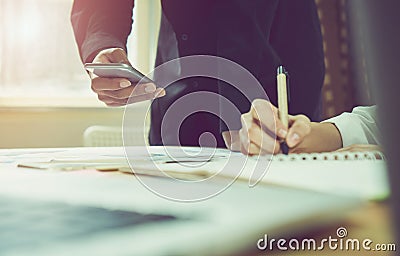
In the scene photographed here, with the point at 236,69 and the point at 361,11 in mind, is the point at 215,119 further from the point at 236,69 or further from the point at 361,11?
the point at 361,11

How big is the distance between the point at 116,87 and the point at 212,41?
0.60 ft

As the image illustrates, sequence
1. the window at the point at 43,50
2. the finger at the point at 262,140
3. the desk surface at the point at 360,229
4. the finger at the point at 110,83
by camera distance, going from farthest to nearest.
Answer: the window at the point at 43,50, the finger at the point at 110,83, the finger at the point at 262,140, the desk surface at the point at 360,229

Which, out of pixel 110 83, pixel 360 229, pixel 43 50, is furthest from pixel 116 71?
pixel 43 50

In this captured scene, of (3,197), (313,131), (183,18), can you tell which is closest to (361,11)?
(3,197)

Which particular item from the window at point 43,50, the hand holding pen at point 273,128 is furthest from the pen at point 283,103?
the window at point 43,50

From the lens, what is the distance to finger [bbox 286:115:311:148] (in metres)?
0.44

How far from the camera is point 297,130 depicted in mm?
451

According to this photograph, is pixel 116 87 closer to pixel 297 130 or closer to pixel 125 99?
pixel 125 99

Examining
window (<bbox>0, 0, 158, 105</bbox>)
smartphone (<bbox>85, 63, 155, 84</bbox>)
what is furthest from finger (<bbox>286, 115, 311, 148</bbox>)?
window (<bbox>0, 0, 158, 105</bbox>)

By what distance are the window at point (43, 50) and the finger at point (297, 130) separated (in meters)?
0.31

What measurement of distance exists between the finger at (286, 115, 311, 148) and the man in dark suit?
7 cm

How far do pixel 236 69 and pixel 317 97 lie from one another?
0.36 ft

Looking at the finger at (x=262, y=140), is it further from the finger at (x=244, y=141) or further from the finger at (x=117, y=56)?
the finger at (x=117, y=56)

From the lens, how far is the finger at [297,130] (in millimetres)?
439
